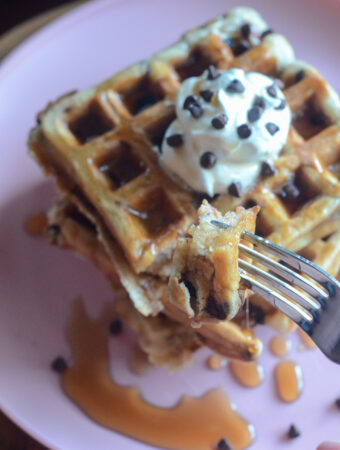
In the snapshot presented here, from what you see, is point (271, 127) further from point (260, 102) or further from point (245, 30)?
point (245, 30)

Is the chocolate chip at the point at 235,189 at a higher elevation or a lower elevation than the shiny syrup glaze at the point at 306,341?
higher

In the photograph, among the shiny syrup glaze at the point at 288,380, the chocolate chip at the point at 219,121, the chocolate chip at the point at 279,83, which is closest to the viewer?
the chocolate chip at the point at 219,121

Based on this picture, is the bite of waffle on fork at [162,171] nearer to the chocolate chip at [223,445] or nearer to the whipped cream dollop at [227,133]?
the whipped cream dollop at [227,133]

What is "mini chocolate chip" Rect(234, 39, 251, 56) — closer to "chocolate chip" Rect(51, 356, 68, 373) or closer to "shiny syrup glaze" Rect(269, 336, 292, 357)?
"shiny syrup glaze" Rect(269, 336, 292, 357)

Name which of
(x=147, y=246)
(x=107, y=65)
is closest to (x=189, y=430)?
(x=147, y=246)


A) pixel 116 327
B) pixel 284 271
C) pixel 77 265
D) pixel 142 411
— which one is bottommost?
pixel 142 411

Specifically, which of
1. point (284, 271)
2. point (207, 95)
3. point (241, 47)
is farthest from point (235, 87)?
point (284, 271)

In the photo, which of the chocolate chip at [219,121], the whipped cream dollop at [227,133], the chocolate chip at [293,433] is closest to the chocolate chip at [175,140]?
the whipped cream dollop at [227,133]
